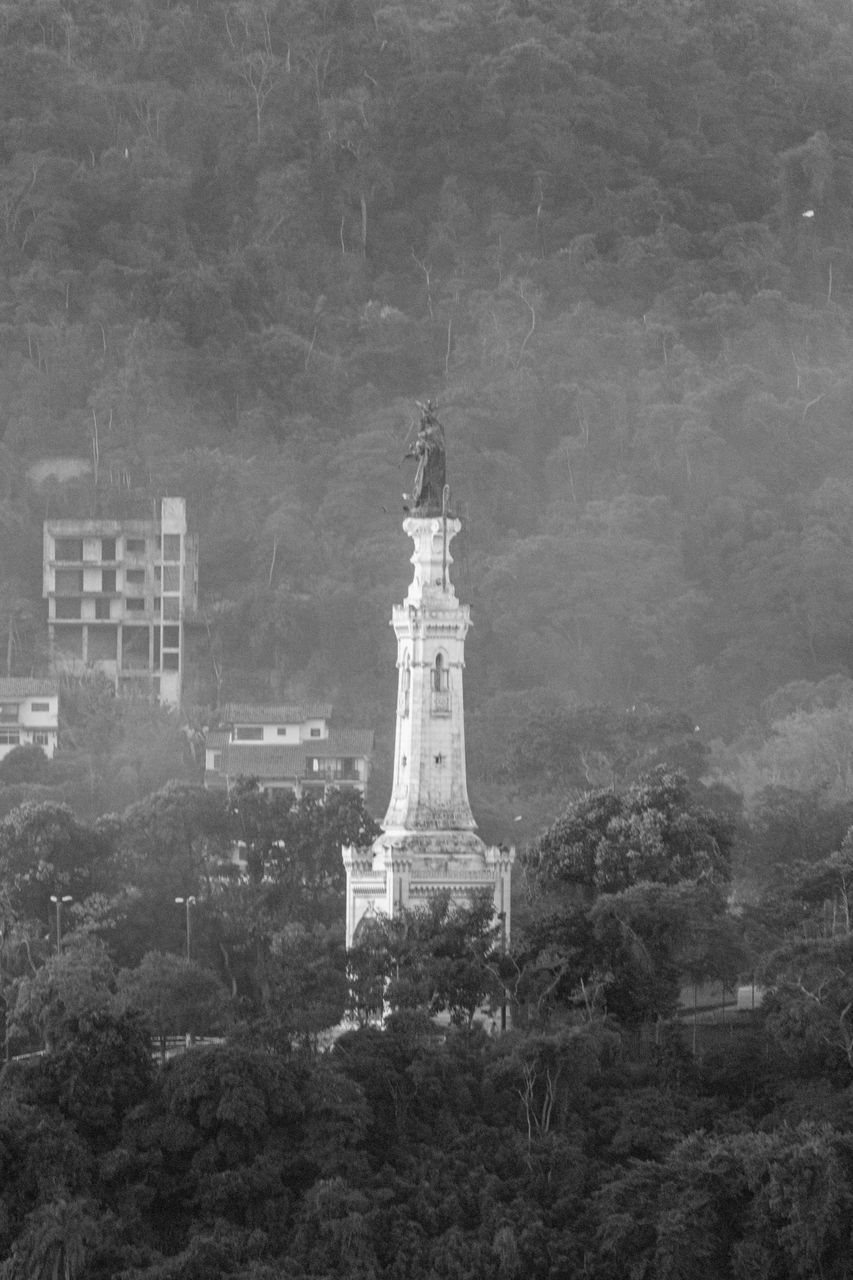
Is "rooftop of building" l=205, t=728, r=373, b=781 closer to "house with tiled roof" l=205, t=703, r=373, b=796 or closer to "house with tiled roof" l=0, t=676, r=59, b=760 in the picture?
"house with tiled roof" l=205, t=703, r=373, b=796

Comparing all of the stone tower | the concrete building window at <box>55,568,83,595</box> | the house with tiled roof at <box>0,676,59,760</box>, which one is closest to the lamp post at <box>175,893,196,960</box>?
the stone tower

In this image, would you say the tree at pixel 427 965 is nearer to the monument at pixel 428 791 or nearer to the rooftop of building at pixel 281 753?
the monument at pixel 428 791

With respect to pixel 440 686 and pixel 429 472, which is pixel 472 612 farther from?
pixel 440 686

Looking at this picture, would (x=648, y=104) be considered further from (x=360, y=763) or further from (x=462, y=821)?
(x=462, y=821)

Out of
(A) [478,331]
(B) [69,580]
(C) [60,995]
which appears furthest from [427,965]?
(A) [478,331]

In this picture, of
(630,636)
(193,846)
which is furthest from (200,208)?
(193,846)

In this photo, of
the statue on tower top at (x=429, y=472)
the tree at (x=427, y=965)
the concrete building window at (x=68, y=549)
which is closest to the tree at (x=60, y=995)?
the tree at (x=427, y=965)
